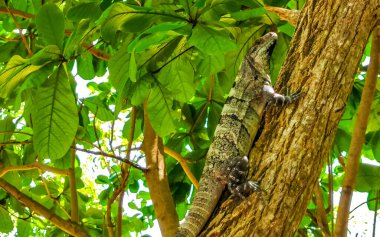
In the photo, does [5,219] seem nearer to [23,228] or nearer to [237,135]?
[23,228]

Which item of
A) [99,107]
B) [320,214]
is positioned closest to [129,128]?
[99,107]

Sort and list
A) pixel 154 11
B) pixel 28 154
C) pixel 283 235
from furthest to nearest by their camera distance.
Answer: pixel 28 154 < pixel 154 11 < pixel 283 235

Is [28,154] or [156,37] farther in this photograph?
[28,154]

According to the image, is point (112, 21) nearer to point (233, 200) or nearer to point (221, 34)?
point (221, 34)

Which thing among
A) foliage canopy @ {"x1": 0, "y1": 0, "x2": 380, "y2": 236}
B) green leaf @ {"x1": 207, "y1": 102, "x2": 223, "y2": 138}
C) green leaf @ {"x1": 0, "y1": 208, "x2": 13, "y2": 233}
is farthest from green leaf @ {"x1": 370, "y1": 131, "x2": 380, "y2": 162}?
green leaf @ {"x1": 0, "y1": 208, "x2": 13, "y2": 233}

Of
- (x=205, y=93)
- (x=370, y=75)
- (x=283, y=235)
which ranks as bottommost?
(x=283, y=235)

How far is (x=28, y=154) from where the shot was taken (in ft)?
9.29

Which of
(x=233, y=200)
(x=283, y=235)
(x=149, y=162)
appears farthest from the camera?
(x=149, y=162)

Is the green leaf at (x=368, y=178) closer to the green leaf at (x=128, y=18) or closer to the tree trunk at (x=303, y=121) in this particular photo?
the tree trunk at (x=303, y=121)

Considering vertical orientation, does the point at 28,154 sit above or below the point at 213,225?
above

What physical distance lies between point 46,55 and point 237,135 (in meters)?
0.70

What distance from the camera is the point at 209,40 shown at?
5.09 feet

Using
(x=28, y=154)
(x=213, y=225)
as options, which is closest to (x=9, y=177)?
(x=28, y=154)

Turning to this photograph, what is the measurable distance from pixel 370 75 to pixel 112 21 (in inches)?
34.2
